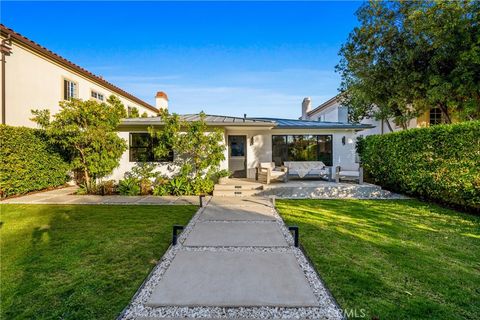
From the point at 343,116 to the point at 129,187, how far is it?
1808cm

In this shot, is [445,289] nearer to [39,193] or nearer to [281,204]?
[281,204]

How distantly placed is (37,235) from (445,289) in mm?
7456

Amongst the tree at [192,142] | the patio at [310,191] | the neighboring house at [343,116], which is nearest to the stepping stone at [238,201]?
the patio at [310,191]

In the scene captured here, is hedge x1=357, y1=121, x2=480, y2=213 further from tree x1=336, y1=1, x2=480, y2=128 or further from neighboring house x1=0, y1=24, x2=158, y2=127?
neighboring house x1=0, y1=24, x2=158, y2=127

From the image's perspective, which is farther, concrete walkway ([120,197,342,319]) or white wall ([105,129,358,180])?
white wall ([105,129,358,180])

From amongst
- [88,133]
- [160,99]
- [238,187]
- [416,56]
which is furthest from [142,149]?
[416,56]

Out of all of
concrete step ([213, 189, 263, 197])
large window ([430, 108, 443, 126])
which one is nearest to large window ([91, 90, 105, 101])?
concrete step ([213, 189, 263, 197])

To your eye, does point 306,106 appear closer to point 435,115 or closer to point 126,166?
point 435,115

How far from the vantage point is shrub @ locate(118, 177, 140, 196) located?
10305 mm

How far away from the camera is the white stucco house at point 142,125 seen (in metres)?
10.7

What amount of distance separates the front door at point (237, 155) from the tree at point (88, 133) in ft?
17.7

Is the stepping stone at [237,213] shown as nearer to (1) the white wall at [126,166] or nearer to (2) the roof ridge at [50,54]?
(1) the white wall at [126,166]

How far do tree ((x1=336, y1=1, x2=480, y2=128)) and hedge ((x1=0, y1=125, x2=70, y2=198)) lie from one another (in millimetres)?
15856

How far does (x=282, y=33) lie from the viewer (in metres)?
13.1
